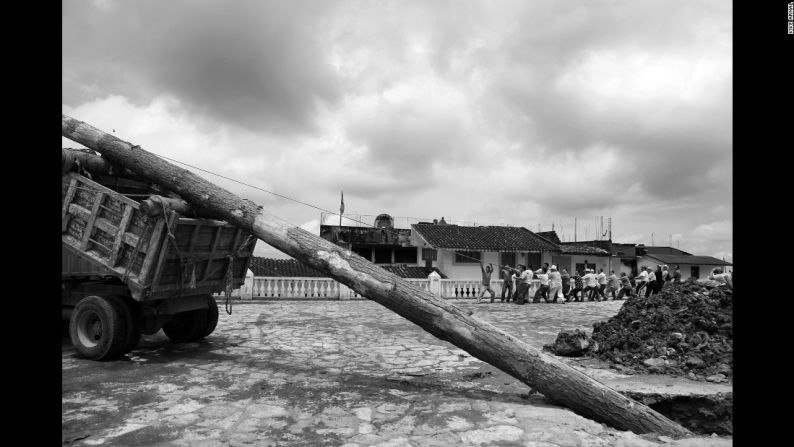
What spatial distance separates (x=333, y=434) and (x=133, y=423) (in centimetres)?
167

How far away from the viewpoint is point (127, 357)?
6027 mm

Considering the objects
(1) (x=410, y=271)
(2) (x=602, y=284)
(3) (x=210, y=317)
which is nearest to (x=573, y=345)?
(3) (x=210, y=317)

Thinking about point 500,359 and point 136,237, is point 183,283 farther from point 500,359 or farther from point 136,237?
point 500,359

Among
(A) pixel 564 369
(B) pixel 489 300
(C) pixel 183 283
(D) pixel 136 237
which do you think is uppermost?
(D) pixel 136 237

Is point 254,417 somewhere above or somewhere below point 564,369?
below

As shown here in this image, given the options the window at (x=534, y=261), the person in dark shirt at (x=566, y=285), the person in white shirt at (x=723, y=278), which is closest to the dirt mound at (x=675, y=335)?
the person in white shirt at (x=723, y=278)

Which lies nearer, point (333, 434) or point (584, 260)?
point (333, 434)

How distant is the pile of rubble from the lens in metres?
6.03

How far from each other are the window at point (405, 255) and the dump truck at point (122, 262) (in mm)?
23444

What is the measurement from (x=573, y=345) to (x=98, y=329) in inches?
270

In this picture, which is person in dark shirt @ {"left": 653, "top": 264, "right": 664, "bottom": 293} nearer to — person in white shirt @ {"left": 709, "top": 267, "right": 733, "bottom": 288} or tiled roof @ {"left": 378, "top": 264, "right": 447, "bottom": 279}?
person in white shirt @ {"left": 709, "top": 267, "right": 733, "bottom": 288}

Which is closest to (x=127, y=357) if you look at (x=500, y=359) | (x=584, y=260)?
(x=500, y=359)

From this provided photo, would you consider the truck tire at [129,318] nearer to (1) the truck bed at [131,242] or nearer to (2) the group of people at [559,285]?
(1) the truck bed at [131,242]

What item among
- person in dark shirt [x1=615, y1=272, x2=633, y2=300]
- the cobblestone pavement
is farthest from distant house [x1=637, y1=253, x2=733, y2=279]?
the cobblestone pavement
